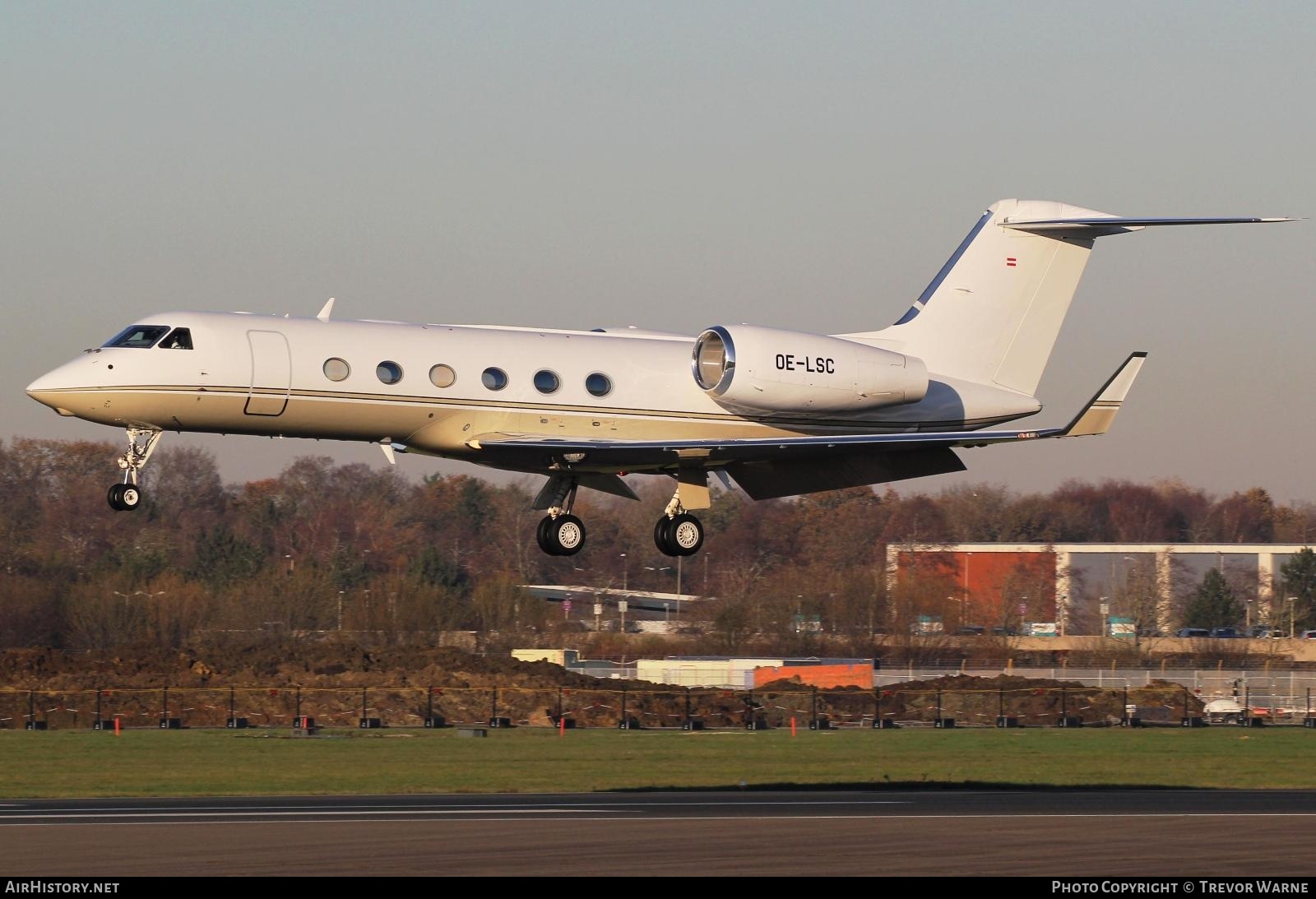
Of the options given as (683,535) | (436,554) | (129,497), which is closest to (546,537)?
(683,535)

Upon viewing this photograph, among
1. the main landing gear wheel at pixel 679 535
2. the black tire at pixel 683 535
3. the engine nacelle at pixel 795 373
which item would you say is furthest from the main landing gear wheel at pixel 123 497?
the engine nacelle at pixel 795 373

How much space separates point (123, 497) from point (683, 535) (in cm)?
868

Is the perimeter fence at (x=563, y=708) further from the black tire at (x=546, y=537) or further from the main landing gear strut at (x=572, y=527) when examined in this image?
the black tire at (x=546, y=537)

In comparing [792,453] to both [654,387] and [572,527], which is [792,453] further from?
[572,527]

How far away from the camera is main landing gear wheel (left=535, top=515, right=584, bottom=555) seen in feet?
92.4

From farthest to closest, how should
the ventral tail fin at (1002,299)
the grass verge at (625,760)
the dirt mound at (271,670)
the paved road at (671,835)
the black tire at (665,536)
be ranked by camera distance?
the dirt mound at (271,670)
the ventral tail fin at (1002,299)
the black tire at (665,536)
the grass verge at (625,760)
the paved road at (671,835)

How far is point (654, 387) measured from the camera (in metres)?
27.8

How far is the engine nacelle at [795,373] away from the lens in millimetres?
27641

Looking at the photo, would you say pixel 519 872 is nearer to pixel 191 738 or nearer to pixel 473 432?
pixel 473 432

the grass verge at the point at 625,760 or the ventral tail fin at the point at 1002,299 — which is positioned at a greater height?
the ventral tail fin at the point at 1002,299

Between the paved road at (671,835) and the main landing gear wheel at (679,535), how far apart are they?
4.39m

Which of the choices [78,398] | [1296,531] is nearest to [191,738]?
[78,398]

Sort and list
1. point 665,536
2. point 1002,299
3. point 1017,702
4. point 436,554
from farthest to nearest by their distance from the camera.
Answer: point 436,554, point 1017,702, point 1002,299, point 665,536

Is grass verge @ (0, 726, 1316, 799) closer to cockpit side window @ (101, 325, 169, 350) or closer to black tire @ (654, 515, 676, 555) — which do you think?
black tire @ (654, 515, 676, 555)
